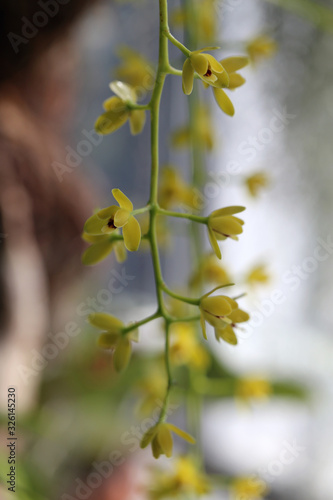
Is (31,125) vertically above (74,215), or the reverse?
(31,125)

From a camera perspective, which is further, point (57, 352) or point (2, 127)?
point (57, 352)

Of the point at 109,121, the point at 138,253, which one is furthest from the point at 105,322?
the point at 138,253

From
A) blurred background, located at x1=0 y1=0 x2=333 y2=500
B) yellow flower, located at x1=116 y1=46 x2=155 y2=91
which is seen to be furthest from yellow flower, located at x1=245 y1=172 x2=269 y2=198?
yellow flower, located at x1=116 y1=46 x2=155 y2=91

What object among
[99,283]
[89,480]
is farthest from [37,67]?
[89,480]

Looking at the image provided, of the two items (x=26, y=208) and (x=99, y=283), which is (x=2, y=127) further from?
(x=99, y=283)

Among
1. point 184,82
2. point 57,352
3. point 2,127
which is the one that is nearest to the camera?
point 184,82

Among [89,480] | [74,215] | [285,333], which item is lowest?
[285,333]
